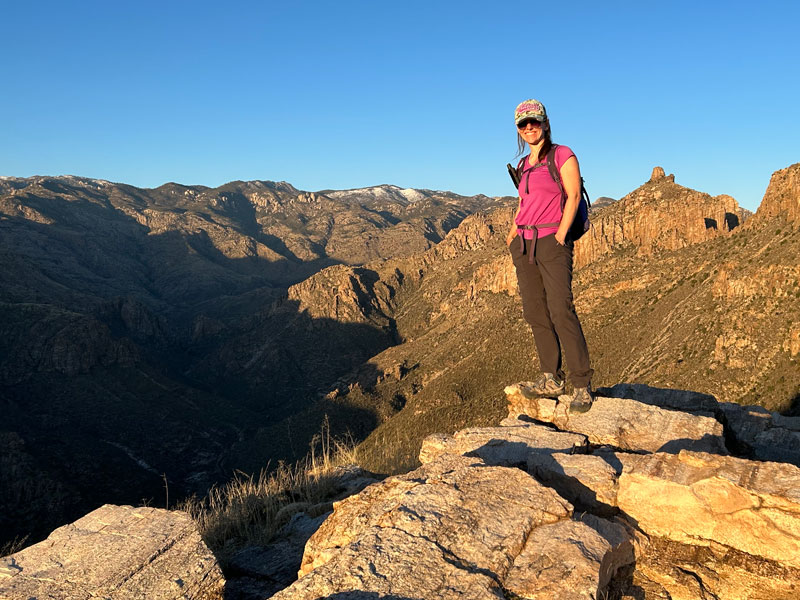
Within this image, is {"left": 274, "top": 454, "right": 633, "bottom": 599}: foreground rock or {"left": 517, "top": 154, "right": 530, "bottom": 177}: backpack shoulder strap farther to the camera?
{"left": 517, "top": 154, "right": 530, "bottom": 177}: backpack shoulder strap

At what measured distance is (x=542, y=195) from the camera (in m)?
7.10

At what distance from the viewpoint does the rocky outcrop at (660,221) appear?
76.8 metres

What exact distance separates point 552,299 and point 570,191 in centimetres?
140

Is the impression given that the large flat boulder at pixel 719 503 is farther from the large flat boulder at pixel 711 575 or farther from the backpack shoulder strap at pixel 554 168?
the backpack shoulder strap at pixel 554 168

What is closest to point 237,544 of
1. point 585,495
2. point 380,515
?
point 380,515

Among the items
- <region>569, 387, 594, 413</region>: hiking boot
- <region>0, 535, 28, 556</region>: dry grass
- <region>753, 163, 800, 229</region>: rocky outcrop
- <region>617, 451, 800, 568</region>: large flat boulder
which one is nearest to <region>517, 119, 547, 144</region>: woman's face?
<region>569, 387, 594, 413</region>: hiking boot

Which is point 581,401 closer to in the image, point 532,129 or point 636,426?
point 636,426

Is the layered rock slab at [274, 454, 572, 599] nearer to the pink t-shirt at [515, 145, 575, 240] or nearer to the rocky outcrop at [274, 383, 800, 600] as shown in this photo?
the rocky outcrop at [274, 383, 800, 600]

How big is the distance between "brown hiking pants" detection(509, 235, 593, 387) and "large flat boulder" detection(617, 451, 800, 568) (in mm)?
2134

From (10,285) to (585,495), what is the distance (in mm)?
138952

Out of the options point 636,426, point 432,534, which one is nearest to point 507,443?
point 636,426

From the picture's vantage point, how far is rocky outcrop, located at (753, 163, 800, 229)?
172 ft

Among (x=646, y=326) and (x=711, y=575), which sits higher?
(x=711, y=575)

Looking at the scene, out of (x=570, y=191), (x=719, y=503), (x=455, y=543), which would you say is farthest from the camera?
(x=570, y=191)
